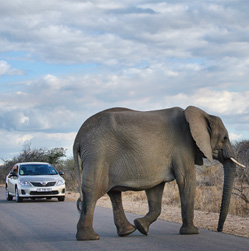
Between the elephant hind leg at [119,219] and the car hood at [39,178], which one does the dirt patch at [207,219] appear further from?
the car hood at [39,178]

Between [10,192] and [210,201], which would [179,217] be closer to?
[210,201]

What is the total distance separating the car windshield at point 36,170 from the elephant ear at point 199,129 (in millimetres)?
14110

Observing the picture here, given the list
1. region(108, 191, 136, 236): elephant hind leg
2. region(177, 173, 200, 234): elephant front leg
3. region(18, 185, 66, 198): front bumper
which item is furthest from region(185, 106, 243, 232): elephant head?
region(18, 185, 66, 198): front bumper

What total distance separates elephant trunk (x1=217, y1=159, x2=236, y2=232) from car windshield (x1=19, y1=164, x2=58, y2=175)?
14068 millimetres

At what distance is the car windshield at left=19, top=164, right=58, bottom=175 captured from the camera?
2511cm

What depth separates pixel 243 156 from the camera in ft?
66.9

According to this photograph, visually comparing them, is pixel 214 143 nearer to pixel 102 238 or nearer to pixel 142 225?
pixel 142 225

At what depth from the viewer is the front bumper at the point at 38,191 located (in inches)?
928

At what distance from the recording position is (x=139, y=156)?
1145 centimetres

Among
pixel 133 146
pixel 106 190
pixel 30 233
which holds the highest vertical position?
pixel 133 146

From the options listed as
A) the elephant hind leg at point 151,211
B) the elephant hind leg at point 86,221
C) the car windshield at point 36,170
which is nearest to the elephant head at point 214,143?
the elephant hind leg at point 151,211

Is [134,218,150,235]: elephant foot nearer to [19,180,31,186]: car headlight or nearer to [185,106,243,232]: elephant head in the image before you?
[185,106,243,232]: elephant head

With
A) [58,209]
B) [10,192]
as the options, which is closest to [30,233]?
[58,209]

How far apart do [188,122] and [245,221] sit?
12.7 feet
